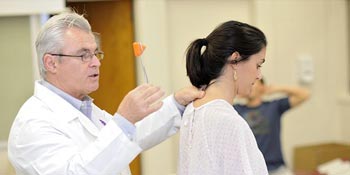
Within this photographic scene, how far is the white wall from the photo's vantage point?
412 cm

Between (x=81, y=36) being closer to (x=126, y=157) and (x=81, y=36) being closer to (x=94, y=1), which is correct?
(x=126, y=157)

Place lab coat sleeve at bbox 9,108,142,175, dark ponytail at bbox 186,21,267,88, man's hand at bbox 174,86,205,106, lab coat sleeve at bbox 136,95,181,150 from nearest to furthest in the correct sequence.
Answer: lab coat sleeve at bbox 9,108,142,175 < dark ponytail at bbox 186,21,267,88 < man's hand at bbox 174,86,205,106 < lab coat sleeve at bbox 136,95,181,150

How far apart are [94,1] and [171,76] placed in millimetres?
832

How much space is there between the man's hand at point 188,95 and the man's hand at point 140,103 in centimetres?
21

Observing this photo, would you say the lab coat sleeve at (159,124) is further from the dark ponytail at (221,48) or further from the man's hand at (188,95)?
the dark ponytail at (221,48)

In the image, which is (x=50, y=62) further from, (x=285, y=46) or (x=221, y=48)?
(x=285, y=46)

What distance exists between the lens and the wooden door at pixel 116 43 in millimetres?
4059

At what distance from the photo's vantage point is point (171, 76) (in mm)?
4230

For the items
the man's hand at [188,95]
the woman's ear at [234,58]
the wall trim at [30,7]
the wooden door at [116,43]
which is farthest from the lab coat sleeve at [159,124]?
the wooden door at [116,43]

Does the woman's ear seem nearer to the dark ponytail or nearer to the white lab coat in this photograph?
the dark ponytail

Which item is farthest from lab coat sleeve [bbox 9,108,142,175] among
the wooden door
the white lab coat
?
the wooden door

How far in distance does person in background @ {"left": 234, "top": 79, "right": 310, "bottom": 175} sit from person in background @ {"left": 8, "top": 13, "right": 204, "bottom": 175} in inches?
61.0

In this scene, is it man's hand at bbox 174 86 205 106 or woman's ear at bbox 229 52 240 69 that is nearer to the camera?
woman's ear at bbox 229 52 240 69

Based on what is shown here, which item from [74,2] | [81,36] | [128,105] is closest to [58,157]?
[128,105]
